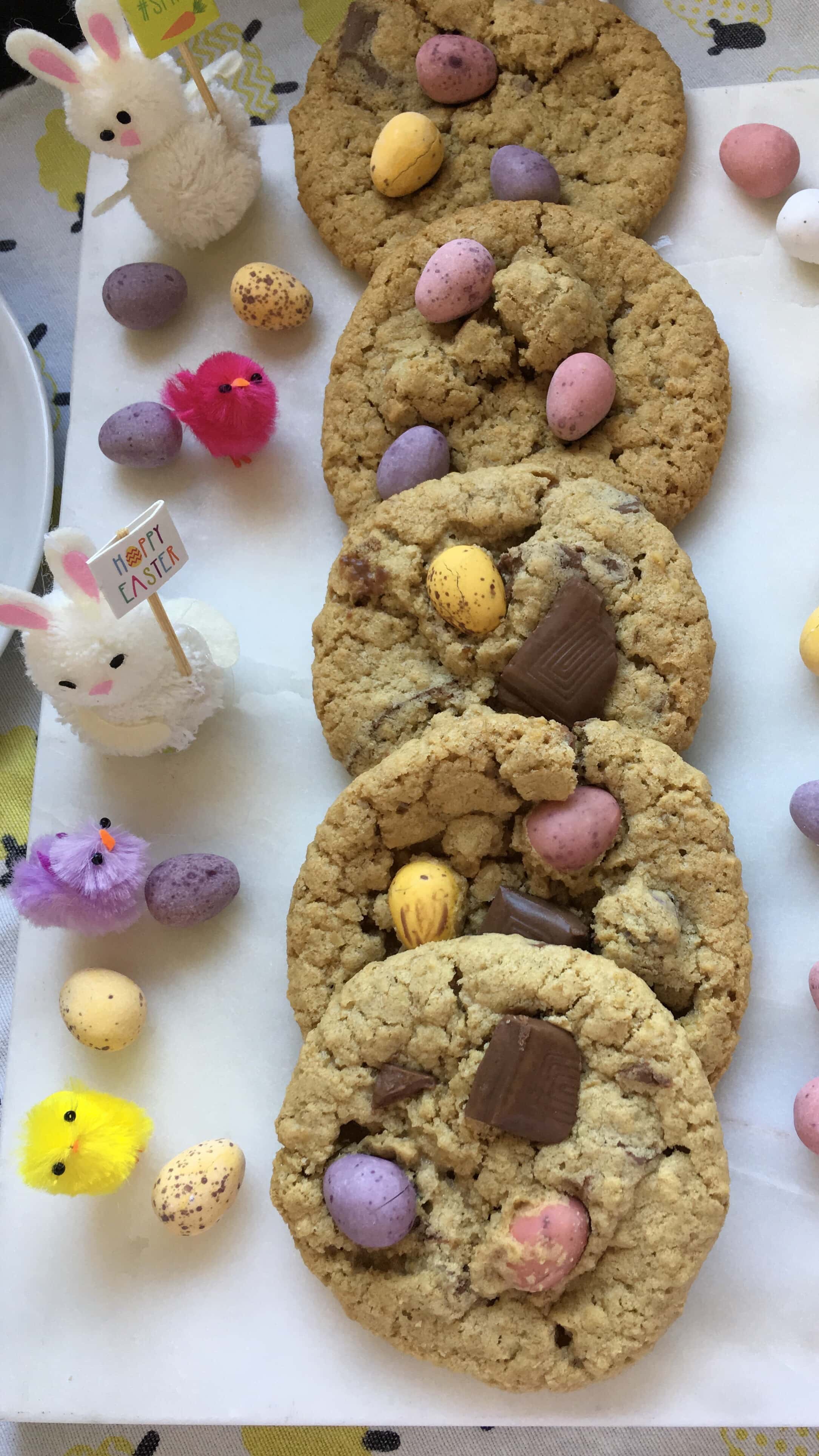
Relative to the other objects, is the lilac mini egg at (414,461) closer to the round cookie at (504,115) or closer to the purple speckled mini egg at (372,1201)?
the round cookie at (504,115)

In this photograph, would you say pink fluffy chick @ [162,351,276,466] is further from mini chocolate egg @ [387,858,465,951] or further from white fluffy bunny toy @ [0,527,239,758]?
mini chocolate egg @ [387,858,465,951]

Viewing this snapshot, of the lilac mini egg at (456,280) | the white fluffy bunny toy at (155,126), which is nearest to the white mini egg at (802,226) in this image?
the lilac mini egg at (456,280)

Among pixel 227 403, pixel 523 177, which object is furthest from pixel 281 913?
pixel 523 177

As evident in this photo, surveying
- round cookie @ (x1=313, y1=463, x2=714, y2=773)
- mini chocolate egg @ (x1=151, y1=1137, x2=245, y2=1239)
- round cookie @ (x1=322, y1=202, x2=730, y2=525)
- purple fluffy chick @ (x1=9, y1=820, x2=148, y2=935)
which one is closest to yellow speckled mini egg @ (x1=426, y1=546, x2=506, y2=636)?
round cookie @ (x1=313, y1=463, x2=714, y2=773)

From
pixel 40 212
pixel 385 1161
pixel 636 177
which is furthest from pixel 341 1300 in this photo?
pixel 40 212

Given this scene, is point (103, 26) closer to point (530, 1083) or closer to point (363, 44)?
point (363, 44)
